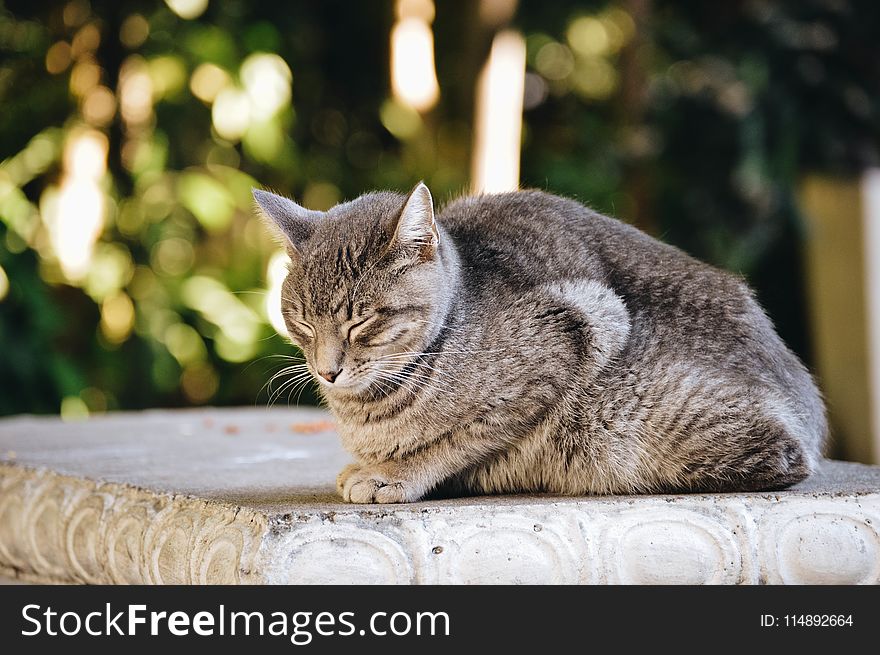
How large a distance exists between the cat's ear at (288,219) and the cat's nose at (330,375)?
29 centimetres

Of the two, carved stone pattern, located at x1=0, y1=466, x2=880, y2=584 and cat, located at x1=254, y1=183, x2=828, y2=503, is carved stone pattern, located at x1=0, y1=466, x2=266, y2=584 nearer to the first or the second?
carved stone pattern, located at x1=0, y1=466, x2=880, y2=584

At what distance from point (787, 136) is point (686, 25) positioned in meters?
1.10

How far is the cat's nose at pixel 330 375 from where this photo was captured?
80.4 inches

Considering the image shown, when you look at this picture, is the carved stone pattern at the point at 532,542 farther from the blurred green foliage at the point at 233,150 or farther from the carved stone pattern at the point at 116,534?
the blurred green foliage at the point at 233,150

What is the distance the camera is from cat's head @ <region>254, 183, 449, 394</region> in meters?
2.04

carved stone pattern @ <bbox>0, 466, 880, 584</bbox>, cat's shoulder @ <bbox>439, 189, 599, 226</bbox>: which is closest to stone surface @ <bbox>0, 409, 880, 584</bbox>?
carved stone pattern @ <bbox>0, 466, 880, 584</bbox>

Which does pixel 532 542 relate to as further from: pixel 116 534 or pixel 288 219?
pixel 116 534

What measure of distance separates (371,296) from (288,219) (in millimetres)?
292

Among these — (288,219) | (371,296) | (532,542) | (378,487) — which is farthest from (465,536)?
(288,219)

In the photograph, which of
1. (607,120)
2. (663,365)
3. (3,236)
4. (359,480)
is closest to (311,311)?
(359,480)

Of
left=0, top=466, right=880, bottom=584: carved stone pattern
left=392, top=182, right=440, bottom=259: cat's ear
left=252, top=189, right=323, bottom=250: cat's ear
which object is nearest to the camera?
left=0, top=466, right=880, bottom=584: carved stone pattern

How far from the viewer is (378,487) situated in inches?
82.7

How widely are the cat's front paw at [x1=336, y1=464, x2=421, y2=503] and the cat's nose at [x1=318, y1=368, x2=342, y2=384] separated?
0.71 ft

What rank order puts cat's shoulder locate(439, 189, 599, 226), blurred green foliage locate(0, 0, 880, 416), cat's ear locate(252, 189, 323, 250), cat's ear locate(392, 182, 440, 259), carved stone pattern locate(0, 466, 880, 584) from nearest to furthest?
carved stone pattern locate(0, 466, 880, 584) → cat's ear locate(392, 182, 440, 259) → cat's ear locate(252, 189, 323, 250) → cat's shoulder locate(439, 189, 599, 226) → blurred green foliage locate(0, 0, 880, 416)
